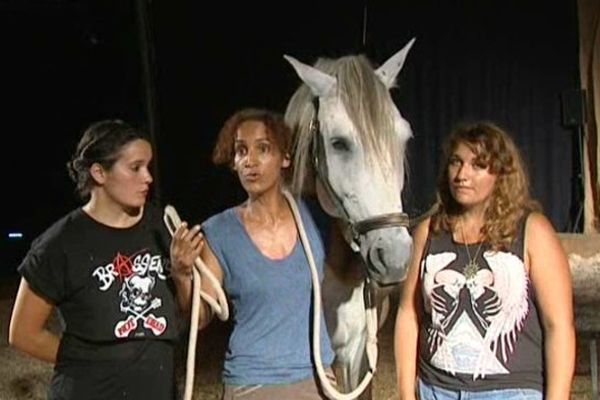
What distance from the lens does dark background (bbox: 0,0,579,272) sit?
5.85 meters

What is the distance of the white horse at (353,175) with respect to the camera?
1495 millimetres

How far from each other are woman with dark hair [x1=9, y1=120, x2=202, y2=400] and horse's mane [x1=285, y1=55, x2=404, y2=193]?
1.04 feet

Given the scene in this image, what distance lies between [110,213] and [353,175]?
1.52 ft

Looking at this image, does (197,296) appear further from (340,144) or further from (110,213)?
(340,144)

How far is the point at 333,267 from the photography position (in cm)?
159

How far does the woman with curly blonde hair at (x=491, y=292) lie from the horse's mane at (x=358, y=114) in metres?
0.15

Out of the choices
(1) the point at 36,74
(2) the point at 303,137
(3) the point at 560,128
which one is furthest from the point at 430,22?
(2) the point at 303,137

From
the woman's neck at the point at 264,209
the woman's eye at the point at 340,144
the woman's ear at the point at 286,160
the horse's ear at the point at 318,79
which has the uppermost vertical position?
the horse's ear at the point at 318,79

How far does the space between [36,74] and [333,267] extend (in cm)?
577

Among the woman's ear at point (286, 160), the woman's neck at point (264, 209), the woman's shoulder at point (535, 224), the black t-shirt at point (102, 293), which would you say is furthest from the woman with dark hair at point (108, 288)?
the woman's shoulder at point (535, 224)

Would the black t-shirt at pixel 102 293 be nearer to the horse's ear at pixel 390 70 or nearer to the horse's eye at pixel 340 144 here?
the horse's eye at pixel 340 144

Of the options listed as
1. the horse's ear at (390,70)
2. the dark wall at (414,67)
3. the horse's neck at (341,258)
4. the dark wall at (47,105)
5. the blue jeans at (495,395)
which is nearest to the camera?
the blue jeans at (495,395)

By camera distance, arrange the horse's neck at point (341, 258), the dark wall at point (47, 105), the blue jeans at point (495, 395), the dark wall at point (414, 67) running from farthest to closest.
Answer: the dark wall at point (47, 105), the dark wall at point (414, 67), the horse's neck at point (341, 258), the blue jeans at point (495, 395)

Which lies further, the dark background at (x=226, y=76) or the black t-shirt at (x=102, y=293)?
the dark background at (x=226, y=76)
